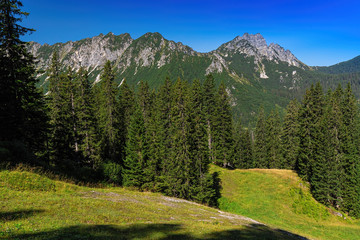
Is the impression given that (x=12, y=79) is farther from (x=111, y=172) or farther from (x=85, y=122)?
(x=111, y=172)

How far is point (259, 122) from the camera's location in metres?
66.8

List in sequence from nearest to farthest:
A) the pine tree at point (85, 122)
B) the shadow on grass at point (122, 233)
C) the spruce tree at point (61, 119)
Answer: the shadow on grass at point (122, 233)
the spruce tree at point (61, 119)
the pine tree at point (85, 122)

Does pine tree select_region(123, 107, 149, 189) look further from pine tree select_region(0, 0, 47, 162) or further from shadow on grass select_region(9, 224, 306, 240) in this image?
shadow on grass select_region(9, 224, 306, 240)

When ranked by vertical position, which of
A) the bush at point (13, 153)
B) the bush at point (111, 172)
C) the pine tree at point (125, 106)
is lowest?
the bush at point (111, 172)

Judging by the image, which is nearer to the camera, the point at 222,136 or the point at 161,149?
the point at 161,149

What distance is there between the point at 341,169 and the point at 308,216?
11.9m

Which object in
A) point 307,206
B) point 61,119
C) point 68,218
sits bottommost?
point 307,206

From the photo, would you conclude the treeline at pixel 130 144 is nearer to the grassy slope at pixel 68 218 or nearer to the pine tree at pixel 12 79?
the pine tree at pixel 12 79

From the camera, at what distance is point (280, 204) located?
119 ft

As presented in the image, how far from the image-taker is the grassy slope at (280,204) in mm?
30281

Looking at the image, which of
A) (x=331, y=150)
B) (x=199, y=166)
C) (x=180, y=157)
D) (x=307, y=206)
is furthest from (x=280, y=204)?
(x=180, y=157)

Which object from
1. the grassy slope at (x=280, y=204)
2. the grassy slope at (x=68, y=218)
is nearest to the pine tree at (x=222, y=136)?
the grassy slope at (x=280, y=204)

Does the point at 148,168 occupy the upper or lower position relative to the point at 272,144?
lower

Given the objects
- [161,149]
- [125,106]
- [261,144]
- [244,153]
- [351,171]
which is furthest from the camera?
[244,153]
